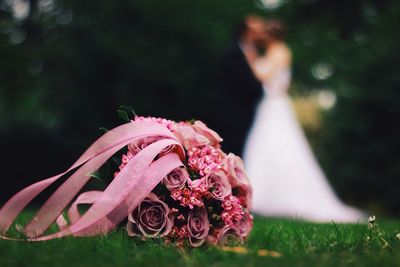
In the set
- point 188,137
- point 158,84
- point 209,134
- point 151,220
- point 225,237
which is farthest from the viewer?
point 158,84

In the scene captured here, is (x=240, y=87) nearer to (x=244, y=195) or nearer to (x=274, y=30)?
(x=274, y=30)

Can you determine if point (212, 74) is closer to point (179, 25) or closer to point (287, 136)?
point (179, 25)

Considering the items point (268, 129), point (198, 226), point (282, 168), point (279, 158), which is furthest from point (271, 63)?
point (198, 226)

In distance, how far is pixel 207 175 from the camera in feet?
10.2

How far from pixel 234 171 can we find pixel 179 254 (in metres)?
0.79

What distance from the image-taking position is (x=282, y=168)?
917 centimetres

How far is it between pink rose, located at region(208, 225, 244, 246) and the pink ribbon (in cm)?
44

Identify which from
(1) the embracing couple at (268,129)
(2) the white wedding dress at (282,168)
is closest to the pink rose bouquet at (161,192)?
(2) the white wedding dress at (282,168)

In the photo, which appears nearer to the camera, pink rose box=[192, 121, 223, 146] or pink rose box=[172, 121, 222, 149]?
pink rose box=[172, 121, 222, 149]

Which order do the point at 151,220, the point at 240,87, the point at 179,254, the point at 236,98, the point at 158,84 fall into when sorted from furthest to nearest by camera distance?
the point at 158,84 < the point at 236,98 < the point at 240,87 < the point at 151,220 < the point at 179,254

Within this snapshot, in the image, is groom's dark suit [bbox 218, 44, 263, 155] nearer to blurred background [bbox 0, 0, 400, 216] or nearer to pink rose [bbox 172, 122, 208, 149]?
blurred background [bbox 0, 0, 400, 216]

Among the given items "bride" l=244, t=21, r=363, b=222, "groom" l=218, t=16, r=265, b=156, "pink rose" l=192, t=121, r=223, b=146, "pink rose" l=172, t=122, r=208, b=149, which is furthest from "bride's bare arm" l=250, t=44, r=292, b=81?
"pink rose" l=172, t=122, r=208, b=149

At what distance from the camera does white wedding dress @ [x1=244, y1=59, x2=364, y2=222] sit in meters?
8.73

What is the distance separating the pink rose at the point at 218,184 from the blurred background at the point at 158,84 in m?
7.32
